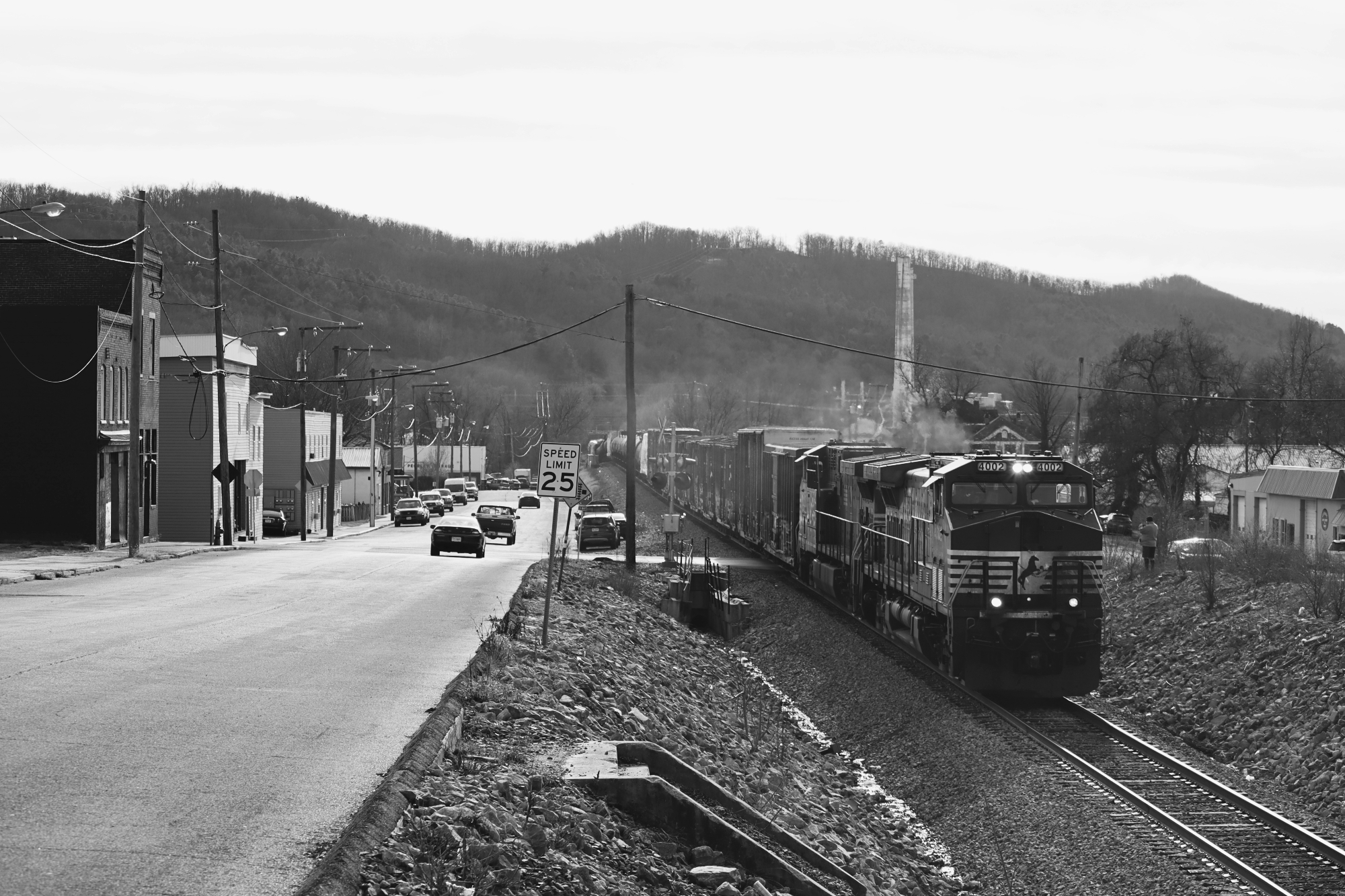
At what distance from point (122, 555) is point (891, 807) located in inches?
1169

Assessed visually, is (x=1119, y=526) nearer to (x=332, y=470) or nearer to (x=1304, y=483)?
(x=1304, y=483)

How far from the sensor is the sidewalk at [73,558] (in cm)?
3144

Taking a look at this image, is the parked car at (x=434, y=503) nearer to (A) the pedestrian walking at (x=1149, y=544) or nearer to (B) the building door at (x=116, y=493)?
(B) the building door at (x=116, y=493)

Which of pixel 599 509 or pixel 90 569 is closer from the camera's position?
pixel 90 569

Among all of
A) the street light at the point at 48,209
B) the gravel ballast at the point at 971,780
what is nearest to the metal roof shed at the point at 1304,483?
the gravel ballast at the point at 971,780

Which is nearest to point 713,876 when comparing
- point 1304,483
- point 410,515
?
point 1304,483

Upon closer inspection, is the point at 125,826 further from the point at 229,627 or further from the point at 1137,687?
the point at 1137,687

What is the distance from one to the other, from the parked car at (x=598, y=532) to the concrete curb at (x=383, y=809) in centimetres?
4075

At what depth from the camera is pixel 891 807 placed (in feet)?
57.3

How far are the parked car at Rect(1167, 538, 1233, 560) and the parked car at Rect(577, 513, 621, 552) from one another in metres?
22.4

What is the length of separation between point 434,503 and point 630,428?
5519 cm

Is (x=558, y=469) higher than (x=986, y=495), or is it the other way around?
(x=558, y=469)

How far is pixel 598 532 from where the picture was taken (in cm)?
5553

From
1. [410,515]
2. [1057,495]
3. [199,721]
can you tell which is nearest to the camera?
[199,721]
